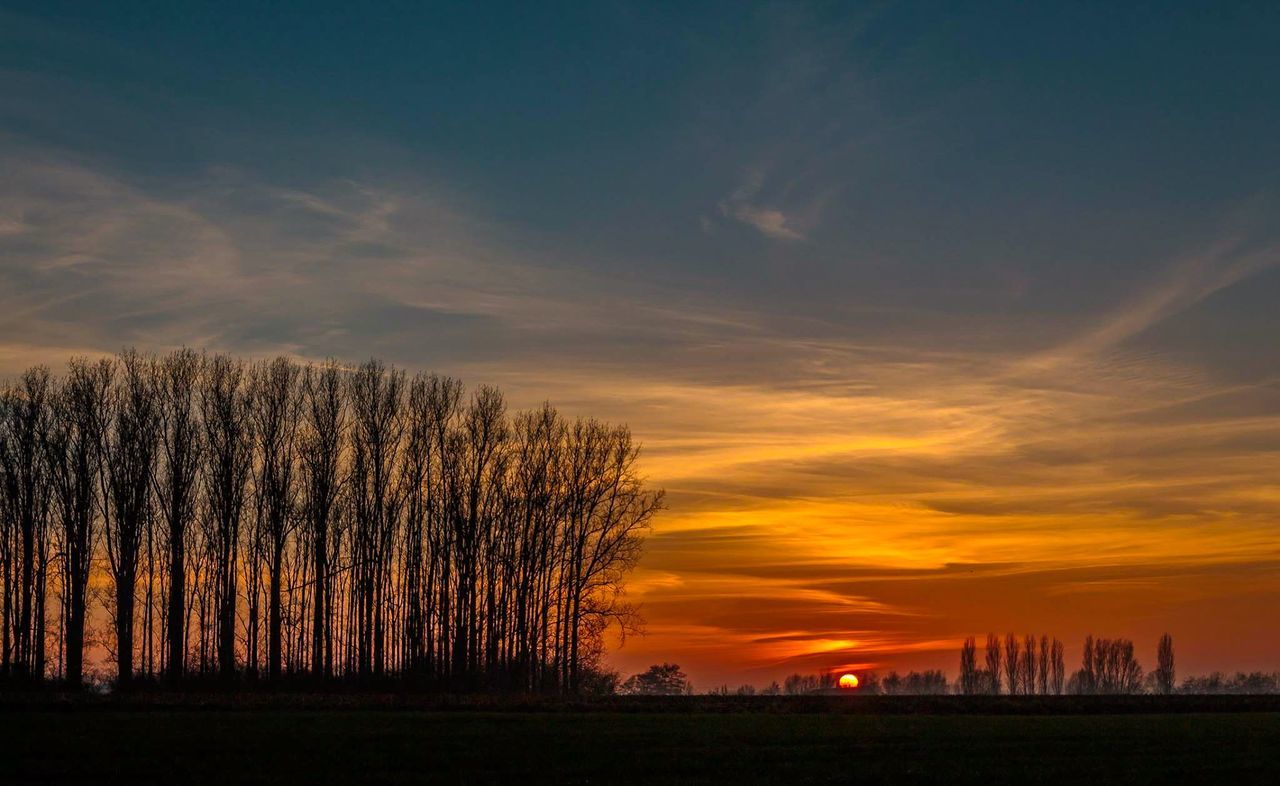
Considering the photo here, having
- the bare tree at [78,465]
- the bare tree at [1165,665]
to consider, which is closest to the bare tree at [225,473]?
the bare tree at [78,465]

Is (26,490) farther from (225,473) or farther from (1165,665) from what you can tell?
(1165,665)

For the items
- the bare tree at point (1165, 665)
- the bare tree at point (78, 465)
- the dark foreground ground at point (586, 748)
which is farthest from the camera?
the bare tree at point (1165, 665)

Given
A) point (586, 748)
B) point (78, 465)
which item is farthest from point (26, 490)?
point (586, 748)

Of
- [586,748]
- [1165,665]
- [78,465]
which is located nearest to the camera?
[586,748]

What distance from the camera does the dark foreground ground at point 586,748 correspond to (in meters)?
24.2

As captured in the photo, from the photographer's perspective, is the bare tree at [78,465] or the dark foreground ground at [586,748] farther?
the bare tree at [78,465]

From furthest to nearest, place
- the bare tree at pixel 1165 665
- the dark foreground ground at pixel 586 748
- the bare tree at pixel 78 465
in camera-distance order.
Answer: the bare tree at pixel 1165 665, the bare tree at pixel 78 465, the dark foreground ground at pixel 586 748

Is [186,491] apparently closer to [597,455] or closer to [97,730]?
[597,455]

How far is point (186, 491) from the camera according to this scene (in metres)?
65.4

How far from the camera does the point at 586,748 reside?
2922 cm

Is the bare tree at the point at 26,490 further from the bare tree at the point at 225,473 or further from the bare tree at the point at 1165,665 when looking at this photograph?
the bare tree at the point at 1165,665

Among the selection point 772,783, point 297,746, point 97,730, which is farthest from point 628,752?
point 97,730

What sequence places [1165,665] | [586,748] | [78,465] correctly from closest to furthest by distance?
1. [586,748]
2. [78,465]
3. [1165,665]

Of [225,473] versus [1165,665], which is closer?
[225,473]
